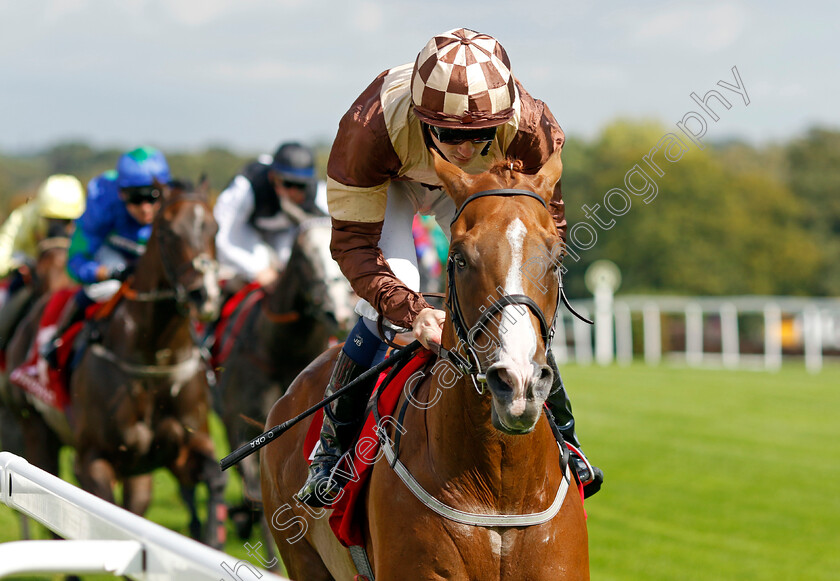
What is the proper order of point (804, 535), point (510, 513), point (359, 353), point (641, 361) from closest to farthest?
1. point (510, 513)
2. point (359, 353)
3. point (804, 535)
4. point (641, 361)

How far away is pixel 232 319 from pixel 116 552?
18.0ft

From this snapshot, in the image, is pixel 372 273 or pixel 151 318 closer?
pixel 372 273

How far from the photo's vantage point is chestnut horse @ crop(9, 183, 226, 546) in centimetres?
614

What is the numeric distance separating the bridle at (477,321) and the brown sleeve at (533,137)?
53cm

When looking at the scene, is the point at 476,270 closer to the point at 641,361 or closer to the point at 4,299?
the point at 4,299

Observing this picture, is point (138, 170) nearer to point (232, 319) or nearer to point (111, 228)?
point (111, 228)

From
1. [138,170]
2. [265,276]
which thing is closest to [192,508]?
[265,276]

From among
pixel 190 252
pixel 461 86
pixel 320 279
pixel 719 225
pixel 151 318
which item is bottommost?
pixel 719 225

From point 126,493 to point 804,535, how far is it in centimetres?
515

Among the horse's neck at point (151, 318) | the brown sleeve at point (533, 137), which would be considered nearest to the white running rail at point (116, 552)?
the brown sleeve at point (533, 137)

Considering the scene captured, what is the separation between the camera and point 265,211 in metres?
8.04

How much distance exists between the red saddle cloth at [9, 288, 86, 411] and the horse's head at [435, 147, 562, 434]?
4.67 m

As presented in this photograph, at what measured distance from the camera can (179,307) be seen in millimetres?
6348

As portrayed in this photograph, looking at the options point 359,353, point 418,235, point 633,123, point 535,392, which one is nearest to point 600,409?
point 418,235
